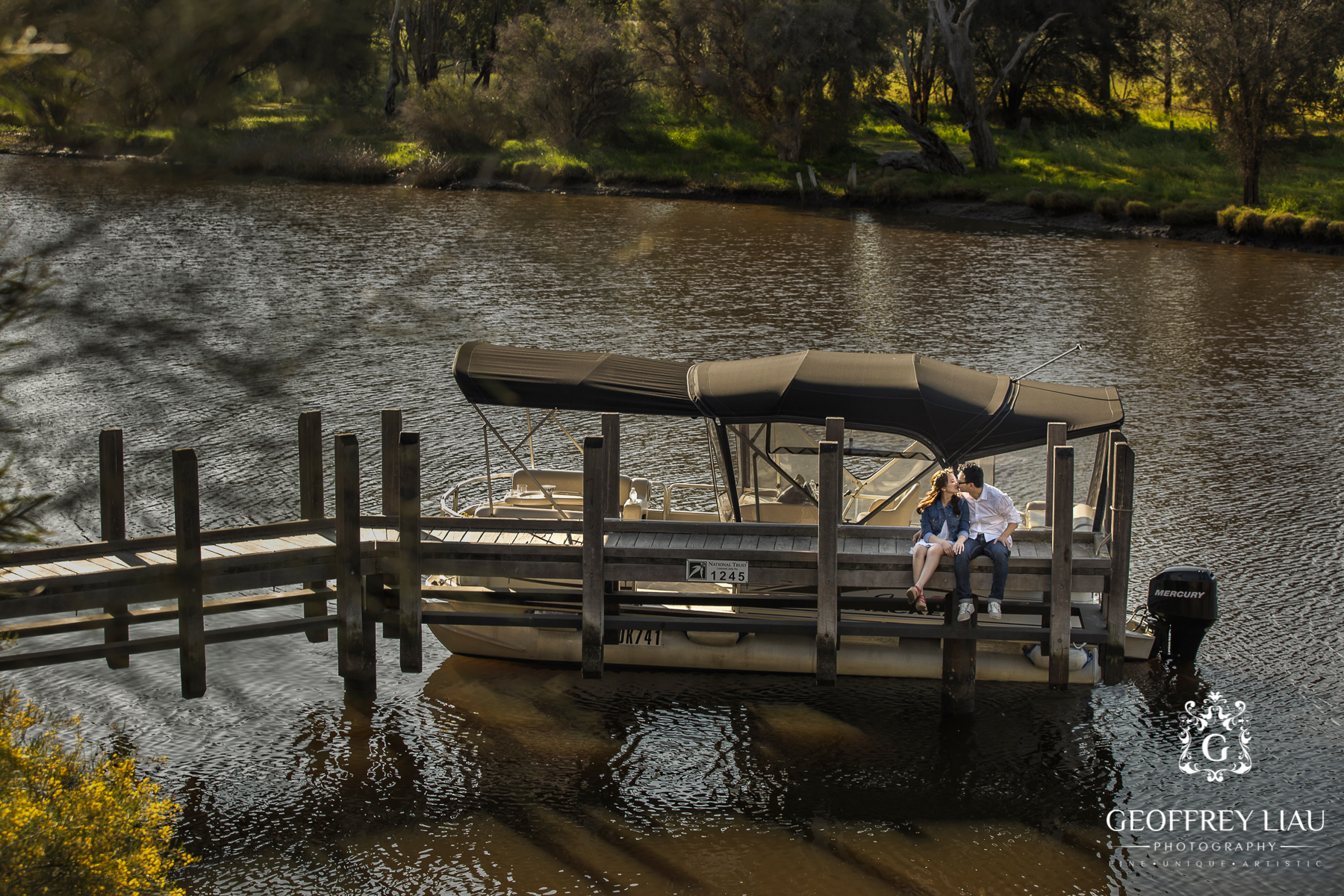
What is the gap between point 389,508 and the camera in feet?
39.4

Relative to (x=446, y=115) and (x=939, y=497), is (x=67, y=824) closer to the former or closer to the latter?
(x=446, y=115)

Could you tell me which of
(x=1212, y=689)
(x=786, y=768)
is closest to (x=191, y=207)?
(x=786, y=768)

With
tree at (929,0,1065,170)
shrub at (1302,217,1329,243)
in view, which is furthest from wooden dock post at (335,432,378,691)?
tree at (929,0,1065,170)

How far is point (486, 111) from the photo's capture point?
29.0 m

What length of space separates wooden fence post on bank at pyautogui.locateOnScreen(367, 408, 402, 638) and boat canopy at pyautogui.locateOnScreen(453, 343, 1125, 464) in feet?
4.13

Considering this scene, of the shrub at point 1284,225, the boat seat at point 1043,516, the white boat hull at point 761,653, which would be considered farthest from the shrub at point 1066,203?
the white boat hull at point 761,653

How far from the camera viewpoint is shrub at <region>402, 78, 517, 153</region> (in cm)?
576

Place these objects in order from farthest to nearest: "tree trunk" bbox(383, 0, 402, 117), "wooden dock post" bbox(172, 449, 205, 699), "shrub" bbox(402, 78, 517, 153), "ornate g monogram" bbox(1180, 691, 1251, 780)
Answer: "ornate g monogram" bbox(1180, 691, 1251, 780), "wooden dock post" bbox(172, 449, 205, 699), "shrub" bbox(402, 78, 517, 153), "tree trunk" bbox(383, 0, 402, 117)

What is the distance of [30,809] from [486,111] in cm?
2498

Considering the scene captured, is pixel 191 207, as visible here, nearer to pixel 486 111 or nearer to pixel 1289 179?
pixel 486 111

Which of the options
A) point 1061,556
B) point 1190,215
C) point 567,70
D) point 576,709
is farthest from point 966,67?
point 576,709

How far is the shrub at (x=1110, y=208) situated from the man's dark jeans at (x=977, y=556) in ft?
122

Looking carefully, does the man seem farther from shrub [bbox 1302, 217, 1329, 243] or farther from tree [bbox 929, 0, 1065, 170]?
tree [bbox 929, 0, 1065, 170]

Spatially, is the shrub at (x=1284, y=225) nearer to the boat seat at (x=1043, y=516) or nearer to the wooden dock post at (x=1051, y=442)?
the boat seat at (x=1043, y=516)
